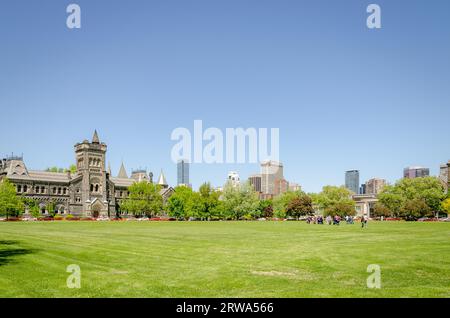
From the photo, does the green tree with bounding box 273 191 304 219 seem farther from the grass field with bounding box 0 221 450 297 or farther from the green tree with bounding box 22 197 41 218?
the grass field with bounding box 0 221 450 297

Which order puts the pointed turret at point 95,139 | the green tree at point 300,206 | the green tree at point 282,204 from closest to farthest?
the green tree at point 300,206, the pointed turret at point 95,139, the green tree at point 282,204

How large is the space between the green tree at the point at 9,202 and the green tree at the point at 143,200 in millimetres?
32305

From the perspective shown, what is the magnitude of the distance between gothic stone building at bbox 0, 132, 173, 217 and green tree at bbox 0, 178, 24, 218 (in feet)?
51.5

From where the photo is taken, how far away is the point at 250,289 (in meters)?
13.3

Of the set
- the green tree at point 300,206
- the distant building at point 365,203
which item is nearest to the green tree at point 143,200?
the green tree at point 300,206

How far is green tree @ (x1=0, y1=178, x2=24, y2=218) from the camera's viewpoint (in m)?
92.7

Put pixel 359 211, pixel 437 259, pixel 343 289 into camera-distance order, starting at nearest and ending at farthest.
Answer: pixel 343 289 < pixel 437 259 < pixel 359 211

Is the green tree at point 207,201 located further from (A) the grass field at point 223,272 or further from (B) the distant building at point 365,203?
(B) the distant building at point 365,203

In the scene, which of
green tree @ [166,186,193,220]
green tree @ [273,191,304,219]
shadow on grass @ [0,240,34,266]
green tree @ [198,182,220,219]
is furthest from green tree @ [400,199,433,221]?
shadow on grass @ [0,240,34,266]

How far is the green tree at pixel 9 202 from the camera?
92688 millimetres
